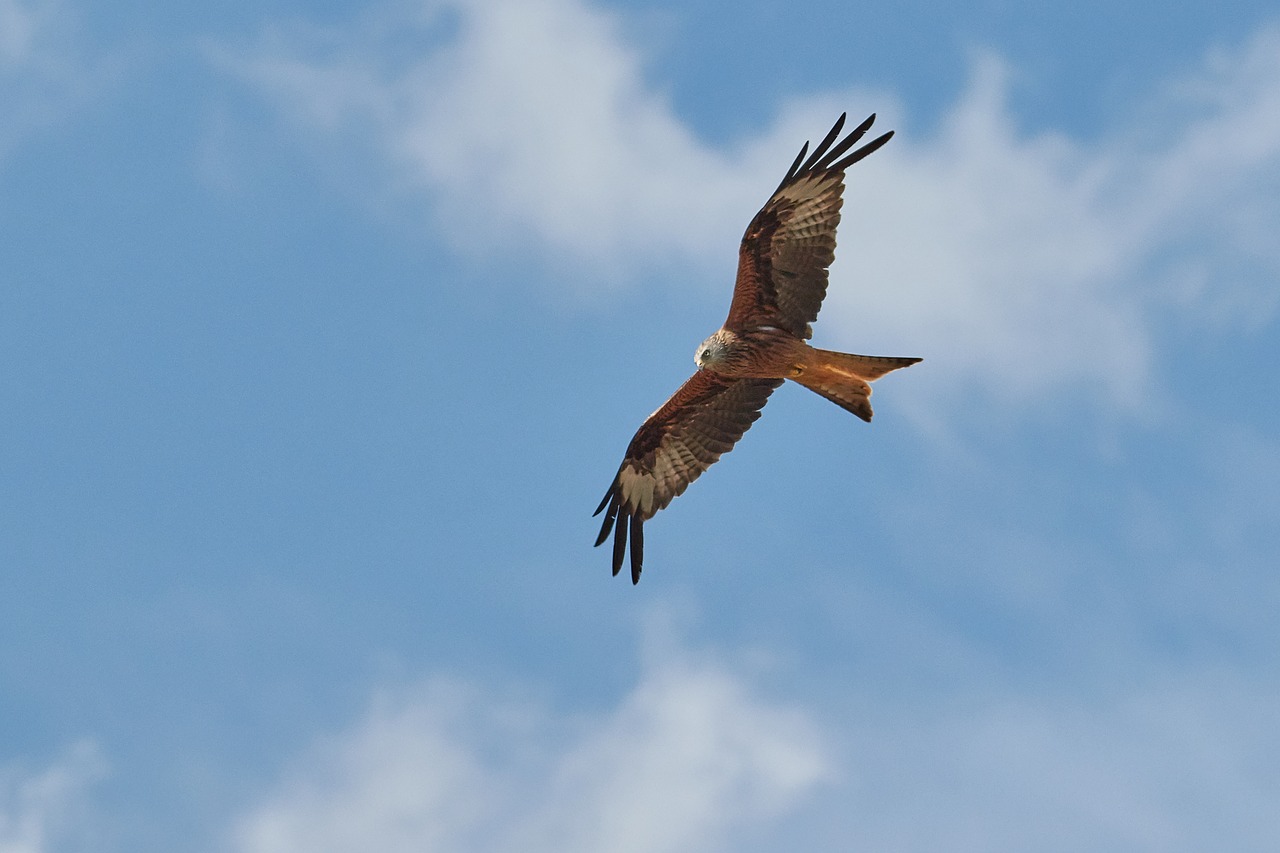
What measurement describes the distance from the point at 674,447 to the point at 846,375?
236 centimetres

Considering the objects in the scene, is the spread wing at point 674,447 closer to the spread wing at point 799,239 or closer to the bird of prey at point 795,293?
the bird of prey at point 795,293

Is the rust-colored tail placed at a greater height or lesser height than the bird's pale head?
lesser

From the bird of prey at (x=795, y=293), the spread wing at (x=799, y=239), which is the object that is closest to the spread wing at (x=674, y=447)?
the bird of prey at (x=795, y=293)

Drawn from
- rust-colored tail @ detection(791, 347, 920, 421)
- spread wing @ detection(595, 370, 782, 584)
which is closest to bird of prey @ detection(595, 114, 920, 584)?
rust-colored tail @ detection(791, 347, 920, 421)

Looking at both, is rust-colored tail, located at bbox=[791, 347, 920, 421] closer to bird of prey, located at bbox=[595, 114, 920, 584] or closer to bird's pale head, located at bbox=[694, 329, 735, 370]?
bird of prey, located at bbox=[595, 114, 920, 584]

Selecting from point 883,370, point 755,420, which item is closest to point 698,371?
point 755,420

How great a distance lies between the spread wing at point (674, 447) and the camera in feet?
48.2

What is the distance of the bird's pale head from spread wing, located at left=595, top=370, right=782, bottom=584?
878mm

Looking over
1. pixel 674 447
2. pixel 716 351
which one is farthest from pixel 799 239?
pixel 674 447

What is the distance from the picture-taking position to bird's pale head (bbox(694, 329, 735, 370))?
13562 mm

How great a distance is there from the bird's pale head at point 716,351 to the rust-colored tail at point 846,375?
0.69m

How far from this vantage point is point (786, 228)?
44.0ft

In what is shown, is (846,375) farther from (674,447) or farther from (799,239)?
(674,447)

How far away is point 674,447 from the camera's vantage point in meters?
15.1
